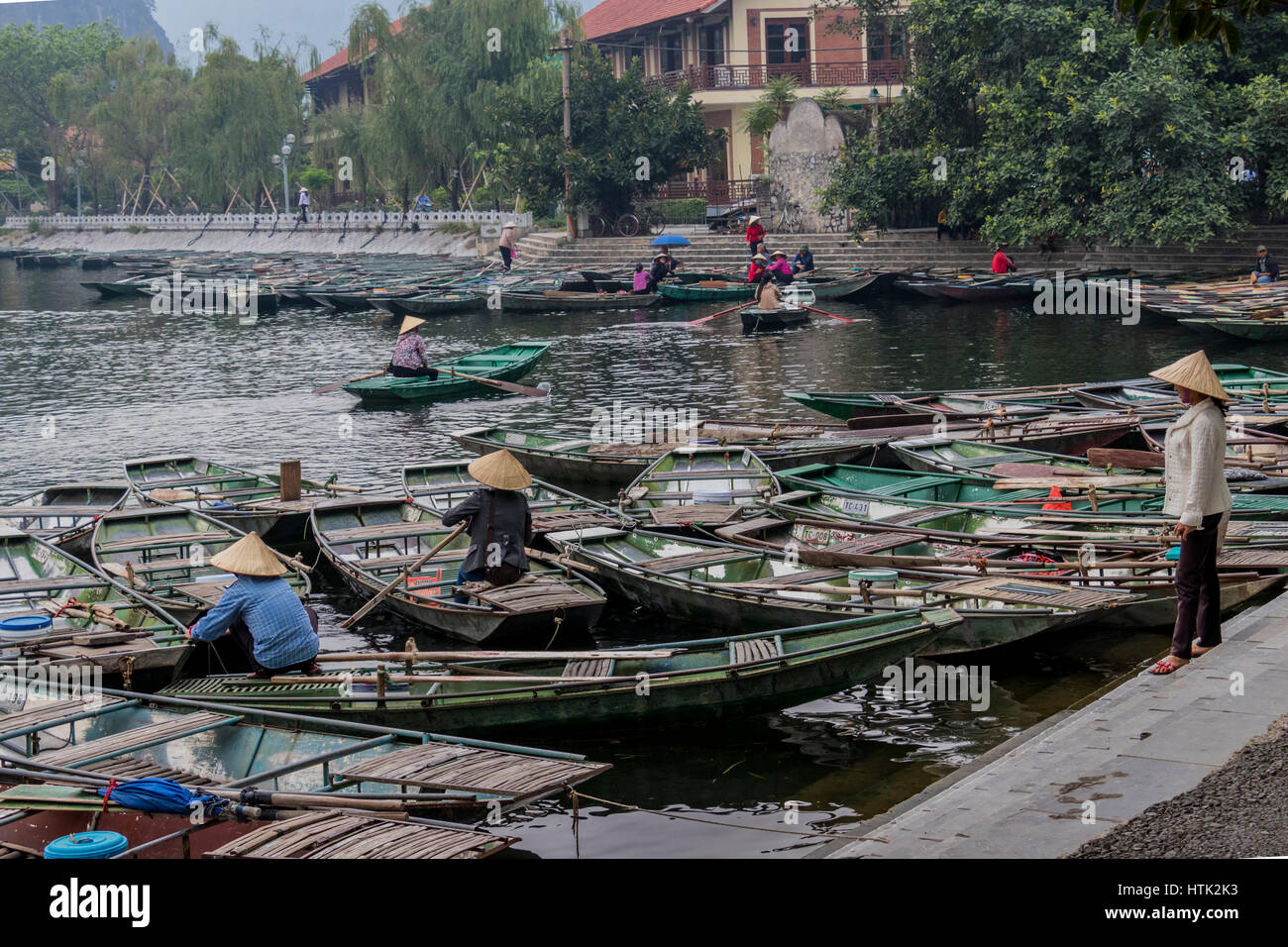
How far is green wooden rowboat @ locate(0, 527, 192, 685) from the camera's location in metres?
9.40

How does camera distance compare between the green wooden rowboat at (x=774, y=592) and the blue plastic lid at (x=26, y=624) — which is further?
the blue plastic lid at (x=26, y=624)

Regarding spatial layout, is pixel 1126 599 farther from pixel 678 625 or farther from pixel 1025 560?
pixel 678 625

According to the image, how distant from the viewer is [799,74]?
48.6 metres

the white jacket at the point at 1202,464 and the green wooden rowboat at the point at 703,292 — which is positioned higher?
the green wooden rowboat at the point at 703,292

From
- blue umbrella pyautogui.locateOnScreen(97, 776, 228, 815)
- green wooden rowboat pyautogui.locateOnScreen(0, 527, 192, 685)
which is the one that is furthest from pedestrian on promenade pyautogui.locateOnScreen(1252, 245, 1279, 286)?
blue umbrella pyautogui.locateOnScreen(97, 776, 228, 815)

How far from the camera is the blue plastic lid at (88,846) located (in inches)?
232

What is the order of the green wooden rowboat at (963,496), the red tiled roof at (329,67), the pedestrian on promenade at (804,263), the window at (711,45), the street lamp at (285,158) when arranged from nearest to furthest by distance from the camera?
the green wooden rowboat at (963,496) < the pedestrian on promenade at (804,263) < the window at (711,45) < the street lamp at (285,158) < the red tiled roof at (329,67)

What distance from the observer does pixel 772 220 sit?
42969mm

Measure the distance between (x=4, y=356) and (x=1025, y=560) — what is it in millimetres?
28758

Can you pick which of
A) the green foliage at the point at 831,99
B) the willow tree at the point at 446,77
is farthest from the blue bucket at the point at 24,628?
the willow tree at the point at 446,77

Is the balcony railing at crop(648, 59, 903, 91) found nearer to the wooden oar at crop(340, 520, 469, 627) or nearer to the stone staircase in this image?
the stone staircase

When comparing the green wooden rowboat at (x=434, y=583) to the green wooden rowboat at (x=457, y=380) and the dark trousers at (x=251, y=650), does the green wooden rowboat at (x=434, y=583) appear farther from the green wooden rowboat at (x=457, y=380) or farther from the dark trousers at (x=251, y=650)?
the green wooden rowboat at (x=457, y=380)

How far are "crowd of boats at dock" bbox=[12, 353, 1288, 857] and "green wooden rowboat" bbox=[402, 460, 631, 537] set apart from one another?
44 millimetres

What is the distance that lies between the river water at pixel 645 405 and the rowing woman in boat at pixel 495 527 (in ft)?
4.19
